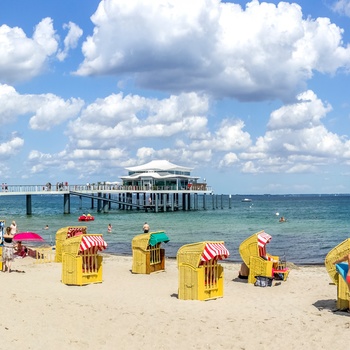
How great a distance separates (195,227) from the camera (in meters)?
42.7

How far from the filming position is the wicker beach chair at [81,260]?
47.9ft

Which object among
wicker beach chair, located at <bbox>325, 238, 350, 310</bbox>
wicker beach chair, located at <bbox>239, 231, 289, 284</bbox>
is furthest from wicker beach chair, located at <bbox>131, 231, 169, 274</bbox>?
wicker beach chair, located at <bbox>325, 238, 350, 310</bbox>

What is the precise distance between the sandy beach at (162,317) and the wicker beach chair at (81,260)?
1.06ft

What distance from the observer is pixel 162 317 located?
10703 millimetres

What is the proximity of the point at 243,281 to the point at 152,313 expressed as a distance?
215 inches

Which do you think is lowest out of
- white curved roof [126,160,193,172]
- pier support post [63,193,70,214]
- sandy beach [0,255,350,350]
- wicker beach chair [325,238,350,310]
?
sandy beach [0,255,350,350]

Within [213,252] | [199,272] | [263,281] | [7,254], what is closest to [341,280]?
[213,252]

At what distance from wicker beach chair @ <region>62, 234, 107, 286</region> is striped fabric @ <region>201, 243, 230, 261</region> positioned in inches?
142

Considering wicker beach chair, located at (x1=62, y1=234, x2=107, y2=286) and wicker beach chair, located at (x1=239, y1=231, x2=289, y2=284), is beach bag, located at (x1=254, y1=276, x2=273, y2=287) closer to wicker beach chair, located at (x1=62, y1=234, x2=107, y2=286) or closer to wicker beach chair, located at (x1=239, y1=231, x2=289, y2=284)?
wicker beach chair, located at (x1=239, y1=231, x2=289, y2=284)

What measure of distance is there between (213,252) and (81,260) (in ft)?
12.8

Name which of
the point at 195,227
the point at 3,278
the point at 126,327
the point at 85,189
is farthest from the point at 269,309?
the point at 85,189

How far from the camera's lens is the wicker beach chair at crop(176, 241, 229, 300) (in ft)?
41.7

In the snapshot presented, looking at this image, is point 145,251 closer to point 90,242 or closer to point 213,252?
point 90,242

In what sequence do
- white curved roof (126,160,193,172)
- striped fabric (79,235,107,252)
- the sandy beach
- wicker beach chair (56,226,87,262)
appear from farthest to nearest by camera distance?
1. white curved roof (126,160,193,172)
2. wicker beach chair (56,226,87,262)
3. striped fabric (79,235,107,252)
4. the sandy beach
